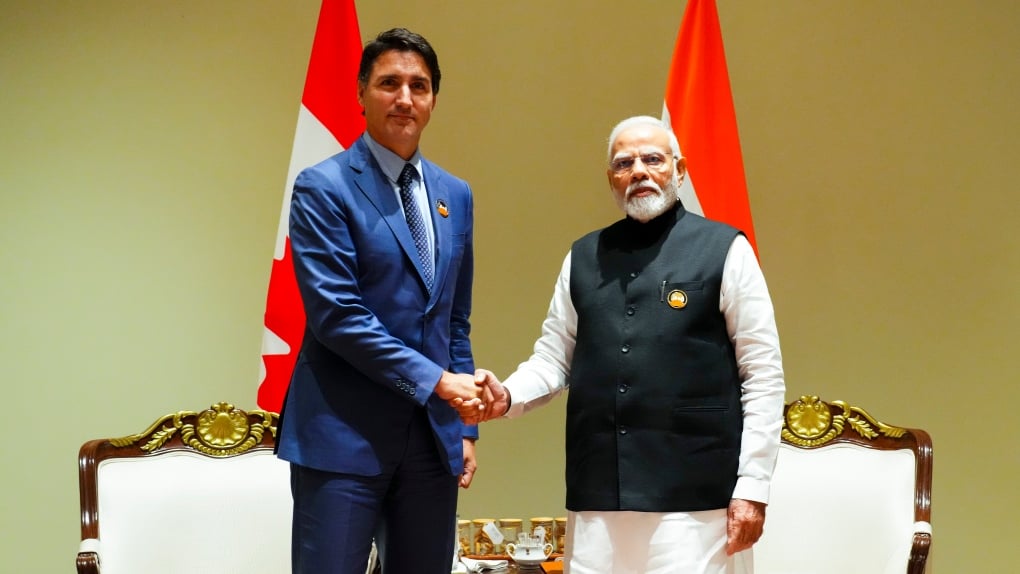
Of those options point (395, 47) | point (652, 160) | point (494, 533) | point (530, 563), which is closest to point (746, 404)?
point (652, 160)

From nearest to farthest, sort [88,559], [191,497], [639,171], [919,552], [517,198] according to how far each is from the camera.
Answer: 1. [639,171]
2. [88,559]
3. [919,552]
4. [191,497]
5. [517,198]

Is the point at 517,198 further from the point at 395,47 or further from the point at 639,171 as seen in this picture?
the point at 395,47

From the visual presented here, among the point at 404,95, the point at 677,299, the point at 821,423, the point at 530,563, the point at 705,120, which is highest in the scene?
the point at 705,120

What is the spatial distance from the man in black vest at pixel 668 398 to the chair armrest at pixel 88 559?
4.96ft

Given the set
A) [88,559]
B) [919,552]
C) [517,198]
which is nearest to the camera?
[88,559]

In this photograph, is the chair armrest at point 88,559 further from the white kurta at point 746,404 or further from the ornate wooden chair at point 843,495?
the ornate wooden chair at point 843,495

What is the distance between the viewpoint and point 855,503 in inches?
135

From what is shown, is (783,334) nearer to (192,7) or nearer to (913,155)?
(913,155)

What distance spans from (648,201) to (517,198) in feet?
5.60

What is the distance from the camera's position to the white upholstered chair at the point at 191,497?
3229 mm

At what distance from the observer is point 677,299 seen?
2236 millimetres

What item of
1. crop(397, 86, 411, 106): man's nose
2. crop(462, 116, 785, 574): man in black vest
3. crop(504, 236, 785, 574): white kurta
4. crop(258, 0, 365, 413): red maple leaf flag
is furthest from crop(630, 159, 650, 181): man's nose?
crop(258, 0, 365, 413): red maple leaf flag

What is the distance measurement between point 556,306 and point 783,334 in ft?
6.13
